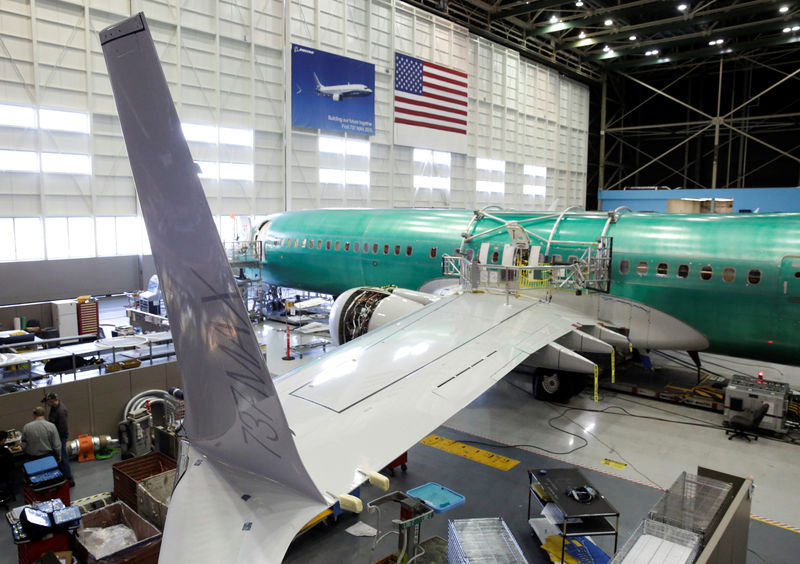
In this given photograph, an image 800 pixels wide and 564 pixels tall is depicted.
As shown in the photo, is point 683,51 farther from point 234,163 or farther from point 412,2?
point 234,163

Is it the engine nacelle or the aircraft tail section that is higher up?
the aircraft tail section

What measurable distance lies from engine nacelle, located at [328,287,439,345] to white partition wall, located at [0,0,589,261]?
16.3m

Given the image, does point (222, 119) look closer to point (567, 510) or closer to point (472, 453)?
→ point (472, 453)

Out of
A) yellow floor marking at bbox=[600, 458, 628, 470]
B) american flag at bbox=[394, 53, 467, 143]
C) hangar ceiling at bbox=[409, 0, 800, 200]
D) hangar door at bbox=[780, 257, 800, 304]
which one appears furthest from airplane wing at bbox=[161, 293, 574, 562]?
hangar ceiling at bbox=[409, 0, 800, 200]

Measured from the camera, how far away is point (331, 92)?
31.0 m

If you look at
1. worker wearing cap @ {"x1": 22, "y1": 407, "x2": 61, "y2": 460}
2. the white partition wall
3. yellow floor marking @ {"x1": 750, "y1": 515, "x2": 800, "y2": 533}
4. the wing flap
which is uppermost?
the white partition wall

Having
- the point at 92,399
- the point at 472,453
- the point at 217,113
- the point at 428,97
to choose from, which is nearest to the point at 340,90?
the point at 217,113

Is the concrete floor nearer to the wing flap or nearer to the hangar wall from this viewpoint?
the hangar wall

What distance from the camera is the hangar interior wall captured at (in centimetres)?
2270

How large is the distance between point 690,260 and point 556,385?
14.4ft

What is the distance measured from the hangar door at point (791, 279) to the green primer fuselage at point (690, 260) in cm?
2

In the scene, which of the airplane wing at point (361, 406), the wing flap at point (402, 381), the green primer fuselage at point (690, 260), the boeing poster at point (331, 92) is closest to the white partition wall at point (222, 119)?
the boeing poster at point (331, 92)

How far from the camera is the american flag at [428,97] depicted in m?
35.1

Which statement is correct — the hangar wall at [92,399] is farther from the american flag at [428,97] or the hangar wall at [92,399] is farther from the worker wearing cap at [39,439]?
the american flag at [428,97]
